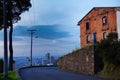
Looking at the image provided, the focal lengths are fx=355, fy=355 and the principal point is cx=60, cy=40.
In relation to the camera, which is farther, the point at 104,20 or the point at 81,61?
the point at 104,20

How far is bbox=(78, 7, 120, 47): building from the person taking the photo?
71.3 metres

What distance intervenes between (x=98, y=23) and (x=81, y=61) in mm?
39554

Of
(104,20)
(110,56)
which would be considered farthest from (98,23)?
(110,56)

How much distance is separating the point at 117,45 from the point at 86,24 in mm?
54848

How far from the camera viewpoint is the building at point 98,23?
7132 centimetres

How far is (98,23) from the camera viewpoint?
7781 centimetres

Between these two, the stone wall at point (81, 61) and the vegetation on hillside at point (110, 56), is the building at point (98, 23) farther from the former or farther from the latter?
the vegetation on hillside at point (110, 56)

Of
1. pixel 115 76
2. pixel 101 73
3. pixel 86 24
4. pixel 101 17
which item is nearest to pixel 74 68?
pixel 101 73

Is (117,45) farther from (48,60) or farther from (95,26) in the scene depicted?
(48,60)

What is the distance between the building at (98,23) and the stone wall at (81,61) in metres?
20.4

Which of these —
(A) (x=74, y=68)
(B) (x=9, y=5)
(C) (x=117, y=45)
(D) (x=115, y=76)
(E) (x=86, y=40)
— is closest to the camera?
(D) (x=115, y=76)

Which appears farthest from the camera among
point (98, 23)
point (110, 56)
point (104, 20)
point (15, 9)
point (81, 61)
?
point (98, 23)

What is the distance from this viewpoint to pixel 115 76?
27.4 metres

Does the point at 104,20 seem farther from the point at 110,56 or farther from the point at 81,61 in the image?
the point at 110,56
